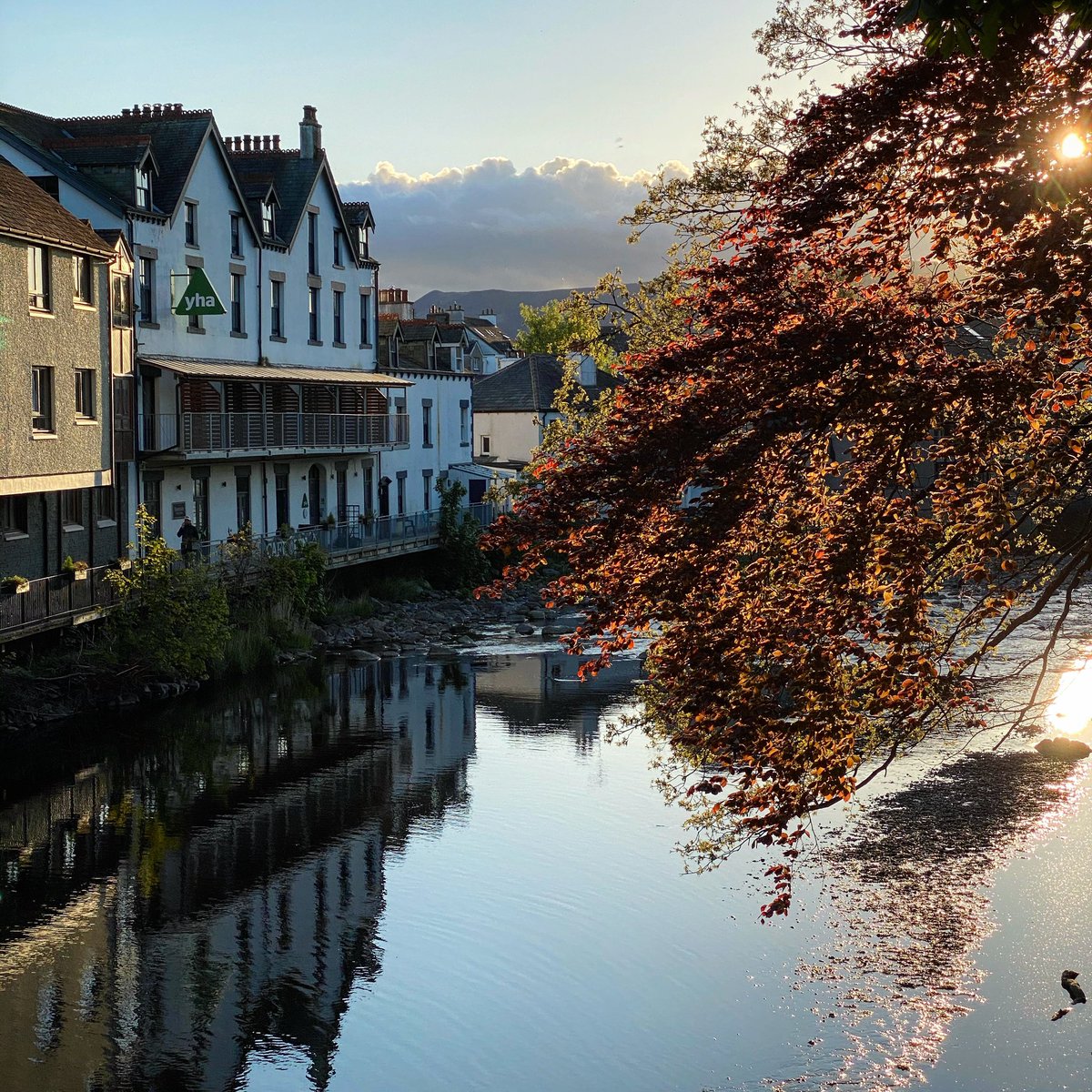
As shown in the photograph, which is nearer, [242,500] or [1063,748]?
[1063,748]

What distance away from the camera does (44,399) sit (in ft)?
106

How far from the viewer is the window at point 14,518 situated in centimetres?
3192

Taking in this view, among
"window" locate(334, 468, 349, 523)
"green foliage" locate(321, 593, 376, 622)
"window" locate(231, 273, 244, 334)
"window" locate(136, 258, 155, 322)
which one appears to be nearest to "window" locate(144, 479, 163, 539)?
"window" locate(136, 258, 155, 322)

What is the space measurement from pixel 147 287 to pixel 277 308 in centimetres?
868

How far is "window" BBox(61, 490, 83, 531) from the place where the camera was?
34594mm

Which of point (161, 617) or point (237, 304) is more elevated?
point (237, 304)

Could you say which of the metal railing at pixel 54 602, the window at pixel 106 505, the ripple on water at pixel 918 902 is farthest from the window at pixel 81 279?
the ripple on water at pixel 918 902

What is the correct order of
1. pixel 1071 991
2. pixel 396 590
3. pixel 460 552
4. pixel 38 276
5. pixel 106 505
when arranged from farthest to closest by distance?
pixel 460 552, pixel 396 590, pixel 106 505, pixel 38 276, pixel 1071 991

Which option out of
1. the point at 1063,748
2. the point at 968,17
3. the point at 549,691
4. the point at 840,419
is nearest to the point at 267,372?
the point at 549,691

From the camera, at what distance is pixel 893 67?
413 inches

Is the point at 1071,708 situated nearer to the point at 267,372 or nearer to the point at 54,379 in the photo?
the point at 54,379

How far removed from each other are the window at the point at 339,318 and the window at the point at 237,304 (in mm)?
7108

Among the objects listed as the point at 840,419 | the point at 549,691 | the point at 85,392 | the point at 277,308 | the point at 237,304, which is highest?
the point at 277,308

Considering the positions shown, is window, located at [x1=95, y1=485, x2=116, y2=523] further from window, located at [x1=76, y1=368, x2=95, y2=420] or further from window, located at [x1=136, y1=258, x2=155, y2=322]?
window, located at [x1=136, y1=258, x2=155, y2=322]
